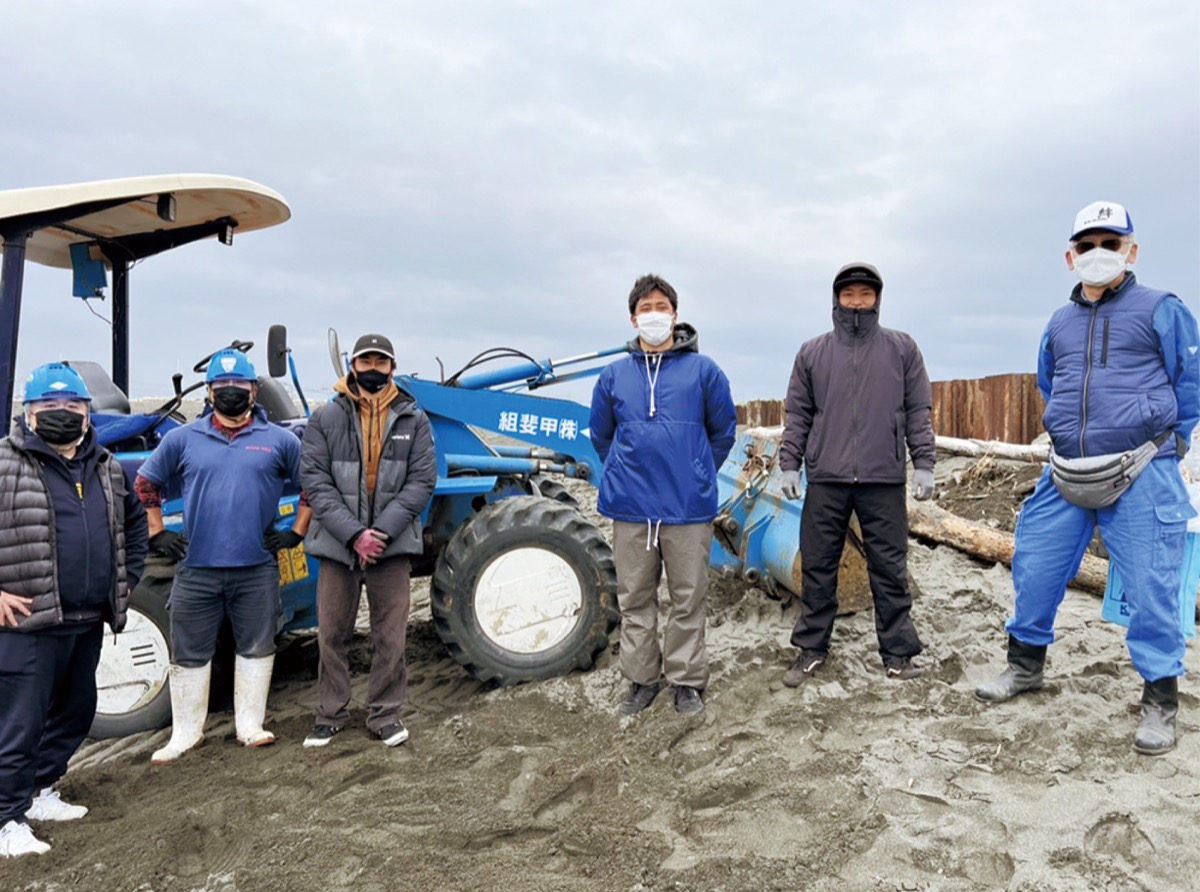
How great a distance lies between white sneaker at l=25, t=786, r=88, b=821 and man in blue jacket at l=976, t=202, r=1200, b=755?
424 centimetres

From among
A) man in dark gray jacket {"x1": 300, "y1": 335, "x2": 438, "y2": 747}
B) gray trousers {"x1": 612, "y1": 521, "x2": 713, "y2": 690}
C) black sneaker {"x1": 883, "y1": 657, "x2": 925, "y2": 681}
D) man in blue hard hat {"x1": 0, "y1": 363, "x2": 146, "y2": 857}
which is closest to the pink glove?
man in dark gray jacket {"x1": 300, "y1": 335, "x2": 438, "y2": 747}

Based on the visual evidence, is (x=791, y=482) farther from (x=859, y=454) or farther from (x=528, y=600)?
(x=528, y=600)

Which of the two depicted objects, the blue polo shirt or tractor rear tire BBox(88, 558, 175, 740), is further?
tractor rear tire BBox(88, 558, 175, 740)

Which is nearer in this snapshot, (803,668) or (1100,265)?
(1100,265)

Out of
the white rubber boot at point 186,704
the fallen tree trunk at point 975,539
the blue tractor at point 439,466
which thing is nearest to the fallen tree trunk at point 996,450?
the fallen tree trunk at point 975,539

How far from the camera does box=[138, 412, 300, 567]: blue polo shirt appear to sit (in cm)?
406

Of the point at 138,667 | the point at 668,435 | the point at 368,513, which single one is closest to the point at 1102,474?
the point at 668,435

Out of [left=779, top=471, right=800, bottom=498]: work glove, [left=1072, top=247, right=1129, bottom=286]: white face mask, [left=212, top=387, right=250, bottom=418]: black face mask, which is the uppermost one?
[left=1072, top=247, right=1129, bottom=286]: white face mask

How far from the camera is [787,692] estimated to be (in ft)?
13.8

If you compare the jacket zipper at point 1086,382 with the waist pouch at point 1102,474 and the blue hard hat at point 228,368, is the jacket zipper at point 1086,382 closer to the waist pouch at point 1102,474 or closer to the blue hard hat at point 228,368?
the waist pouch at point 1102,474

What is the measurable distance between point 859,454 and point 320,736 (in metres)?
A: 2.81

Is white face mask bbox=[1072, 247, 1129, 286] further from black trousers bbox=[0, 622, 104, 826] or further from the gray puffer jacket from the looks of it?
black trousers bbox=[0, 622, 104, 826]

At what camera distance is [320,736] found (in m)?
4.10

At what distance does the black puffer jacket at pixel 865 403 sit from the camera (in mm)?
4125
